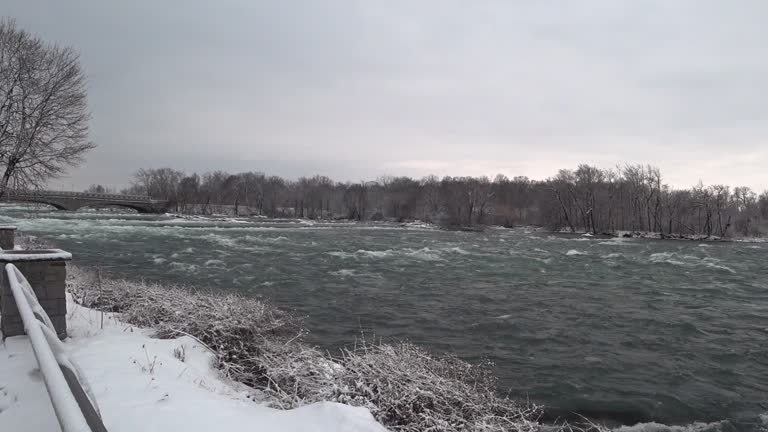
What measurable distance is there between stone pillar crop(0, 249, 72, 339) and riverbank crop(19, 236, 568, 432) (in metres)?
1.73

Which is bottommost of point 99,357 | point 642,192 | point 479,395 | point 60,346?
point 479,395

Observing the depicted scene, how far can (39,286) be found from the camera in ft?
18.0

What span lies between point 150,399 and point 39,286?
2.51m

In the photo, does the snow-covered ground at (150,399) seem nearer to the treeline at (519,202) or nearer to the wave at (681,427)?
the wave at (681,427)

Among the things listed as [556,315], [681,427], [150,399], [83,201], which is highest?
[83,201]

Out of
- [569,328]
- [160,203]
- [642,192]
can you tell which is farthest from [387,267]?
[160,203]

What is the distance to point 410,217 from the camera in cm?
10169

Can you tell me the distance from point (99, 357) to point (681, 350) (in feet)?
37.1

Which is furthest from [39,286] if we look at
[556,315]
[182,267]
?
[182,267]

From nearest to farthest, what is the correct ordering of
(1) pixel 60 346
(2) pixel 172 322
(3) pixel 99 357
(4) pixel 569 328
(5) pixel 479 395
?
1. (1) pixel 60 346
2. (3) pixel 99 357
3. (5) pixel 479 395
4. (2) pixel 172 322
5. (4) pixel 569 328

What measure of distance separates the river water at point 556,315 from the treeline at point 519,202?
49.9m

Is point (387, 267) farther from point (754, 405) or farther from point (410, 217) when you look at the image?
point (410, 217)

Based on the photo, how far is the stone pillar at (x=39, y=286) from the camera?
17.2ft

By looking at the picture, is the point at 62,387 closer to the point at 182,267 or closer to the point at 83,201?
the point at 182,267
